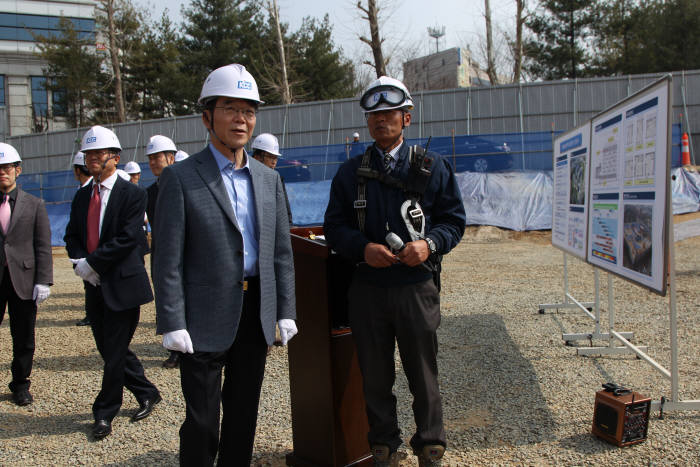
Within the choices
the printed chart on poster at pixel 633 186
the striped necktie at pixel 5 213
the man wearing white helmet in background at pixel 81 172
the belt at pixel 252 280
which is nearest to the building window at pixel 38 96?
the man wearing white helmet in background at pixel 81 172

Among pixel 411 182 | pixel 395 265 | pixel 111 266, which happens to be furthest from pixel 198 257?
pixel 111 266

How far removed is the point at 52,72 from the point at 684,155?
120ft

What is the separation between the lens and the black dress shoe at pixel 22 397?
180 inches

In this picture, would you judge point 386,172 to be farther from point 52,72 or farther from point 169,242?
point 52,72

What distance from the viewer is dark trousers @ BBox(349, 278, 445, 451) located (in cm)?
281

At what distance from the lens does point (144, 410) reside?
163 inches

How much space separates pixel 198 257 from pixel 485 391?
2.86m

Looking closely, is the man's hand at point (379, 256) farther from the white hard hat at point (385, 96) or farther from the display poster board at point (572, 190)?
the display poster board at point (572, 190)

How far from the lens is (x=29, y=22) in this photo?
47375 mm

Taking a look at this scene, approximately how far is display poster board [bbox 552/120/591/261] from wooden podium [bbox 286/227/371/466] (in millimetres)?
3154

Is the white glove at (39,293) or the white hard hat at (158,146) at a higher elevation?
the white hard hat at (158,146)

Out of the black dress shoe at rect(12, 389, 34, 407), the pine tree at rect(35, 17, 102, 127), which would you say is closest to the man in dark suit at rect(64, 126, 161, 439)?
the black dress shoe at rect(12, 389, 34, 407)

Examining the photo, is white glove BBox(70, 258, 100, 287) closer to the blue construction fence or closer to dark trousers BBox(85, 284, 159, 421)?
dark trousers BBox(85, 284, 159, 421)

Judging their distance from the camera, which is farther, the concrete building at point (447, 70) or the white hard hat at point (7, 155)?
the concrete building at point (447, 70)
